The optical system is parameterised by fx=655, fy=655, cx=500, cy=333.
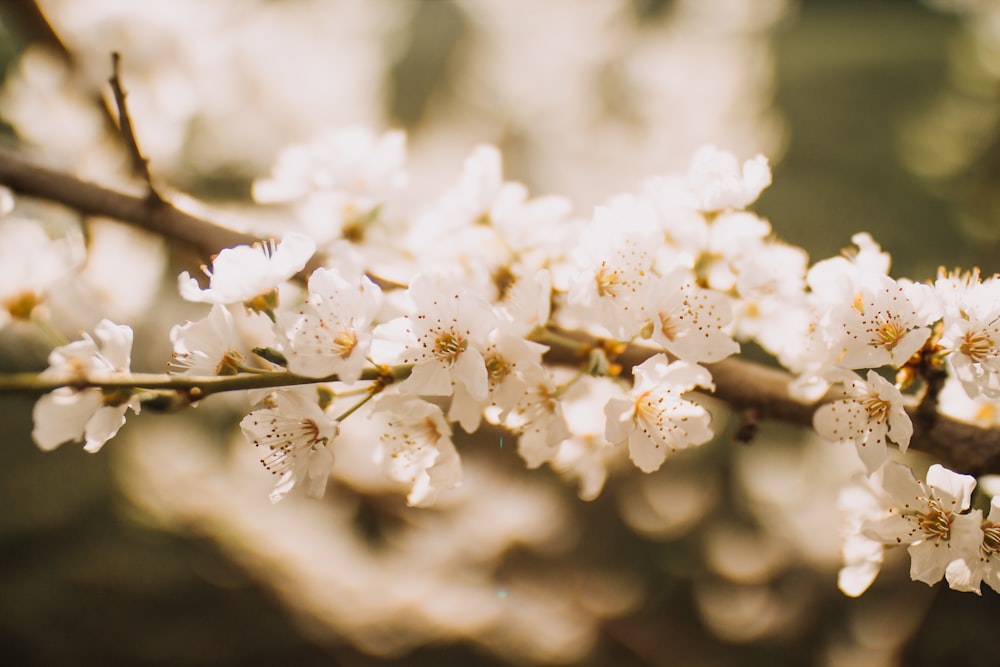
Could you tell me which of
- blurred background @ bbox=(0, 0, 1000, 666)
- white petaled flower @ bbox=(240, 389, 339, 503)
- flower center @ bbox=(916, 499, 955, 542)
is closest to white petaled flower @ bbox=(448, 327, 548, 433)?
white petaled flower @ bbox=(240, 389, 339, 503)

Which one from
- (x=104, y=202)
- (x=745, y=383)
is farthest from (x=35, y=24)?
(x=745, y=383)

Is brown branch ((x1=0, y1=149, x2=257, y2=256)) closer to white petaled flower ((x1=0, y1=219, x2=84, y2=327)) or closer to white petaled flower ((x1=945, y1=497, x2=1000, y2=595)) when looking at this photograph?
white petaled flower ((x1=0, y1=219, x2=84, y2=327))

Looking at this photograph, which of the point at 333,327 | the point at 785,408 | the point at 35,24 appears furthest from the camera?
the point at 35,24

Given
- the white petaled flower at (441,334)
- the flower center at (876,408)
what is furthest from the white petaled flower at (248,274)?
the flower center at (876,408)

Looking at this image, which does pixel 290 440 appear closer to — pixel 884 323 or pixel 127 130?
pixel 127 130

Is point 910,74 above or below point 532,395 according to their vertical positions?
above

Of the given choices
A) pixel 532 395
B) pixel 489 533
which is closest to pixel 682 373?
pixel 532 395

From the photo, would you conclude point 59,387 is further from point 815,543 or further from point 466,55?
point 466,55
